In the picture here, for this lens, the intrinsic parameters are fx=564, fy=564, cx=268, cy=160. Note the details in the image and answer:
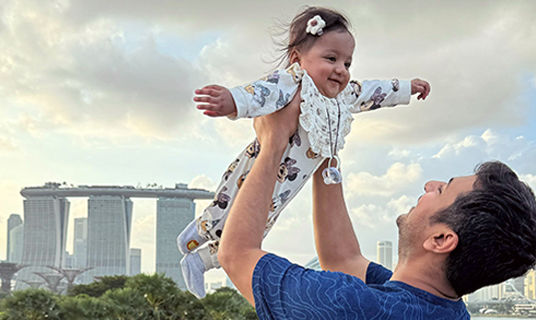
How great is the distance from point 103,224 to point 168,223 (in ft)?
29.1

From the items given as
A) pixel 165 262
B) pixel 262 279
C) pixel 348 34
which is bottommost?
pixel 262 279

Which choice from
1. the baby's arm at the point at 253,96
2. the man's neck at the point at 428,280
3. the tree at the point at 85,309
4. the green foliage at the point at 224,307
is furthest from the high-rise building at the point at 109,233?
the man's neck at the point at 428,280

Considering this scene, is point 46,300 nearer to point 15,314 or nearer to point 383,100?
point 15,314

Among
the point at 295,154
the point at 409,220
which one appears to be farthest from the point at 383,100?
the point at 409,220

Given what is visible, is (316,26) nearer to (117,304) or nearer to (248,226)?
(248,226)

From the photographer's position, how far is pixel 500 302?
17.1 meters

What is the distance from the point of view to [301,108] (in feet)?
4.30

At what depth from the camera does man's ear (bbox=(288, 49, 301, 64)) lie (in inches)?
57.3

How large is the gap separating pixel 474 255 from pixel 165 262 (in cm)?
4074

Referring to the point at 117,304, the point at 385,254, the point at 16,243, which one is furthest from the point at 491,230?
the point at 16,243

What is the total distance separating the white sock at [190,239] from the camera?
151cm

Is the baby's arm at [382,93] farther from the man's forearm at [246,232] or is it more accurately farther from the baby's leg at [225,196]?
the man's forearm at [246,232]

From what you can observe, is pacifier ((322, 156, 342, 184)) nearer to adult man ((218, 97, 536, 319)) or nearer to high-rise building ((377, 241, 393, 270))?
adult man ((218, 97, 536, 319))

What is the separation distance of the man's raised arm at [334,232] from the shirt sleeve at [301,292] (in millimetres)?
347
